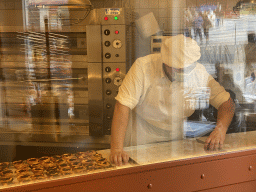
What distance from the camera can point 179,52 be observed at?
1.26 metres

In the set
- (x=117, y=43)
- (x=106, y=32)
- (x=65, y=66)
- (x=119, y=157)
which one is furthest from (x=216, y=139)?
(x=65, y=66)

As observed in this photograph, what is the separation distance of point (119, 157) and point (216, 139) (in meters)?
0.51

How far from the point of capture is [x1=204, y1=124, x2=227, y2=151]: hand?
1.22 metres

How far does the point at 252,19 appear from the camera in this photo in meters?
1.60

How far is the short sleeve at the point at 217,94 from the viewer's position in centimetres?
140

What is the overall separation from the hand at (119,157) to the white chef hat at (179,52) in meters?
0.51

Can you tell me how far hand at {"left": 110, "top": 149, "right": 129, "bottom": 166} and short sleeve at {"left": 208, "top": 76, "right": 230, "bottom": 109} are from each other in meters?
0.61

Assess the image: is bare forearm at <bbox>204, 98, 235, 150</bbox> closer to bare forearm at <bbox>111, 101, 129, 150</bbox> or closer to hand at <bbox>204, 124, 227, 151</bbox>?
hand at <bbox>204, 124, 227, 151</bbox>

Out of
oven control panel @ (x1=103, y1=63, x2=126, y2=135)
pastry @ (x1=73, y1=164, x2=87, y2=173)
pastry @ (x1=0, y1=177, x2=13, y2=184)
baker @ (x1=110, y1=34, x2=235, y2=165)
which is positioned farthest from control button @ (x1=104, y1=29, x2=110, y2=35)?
pastry @ (x1=0, y1=177, x2=13, y2=184)

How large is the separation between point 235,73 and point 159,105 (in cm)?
50

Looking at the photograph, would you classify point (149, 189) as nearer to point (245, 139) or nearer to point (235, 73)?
point (245, 139)

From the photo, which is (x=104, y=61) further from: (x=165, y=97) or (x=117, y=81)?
(x=165, y=97)

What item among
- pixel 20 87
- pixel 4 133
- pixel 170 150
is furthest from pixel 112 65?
pixel 170 150

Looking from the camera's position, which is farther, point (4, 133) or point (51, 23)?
point (51, 23)
